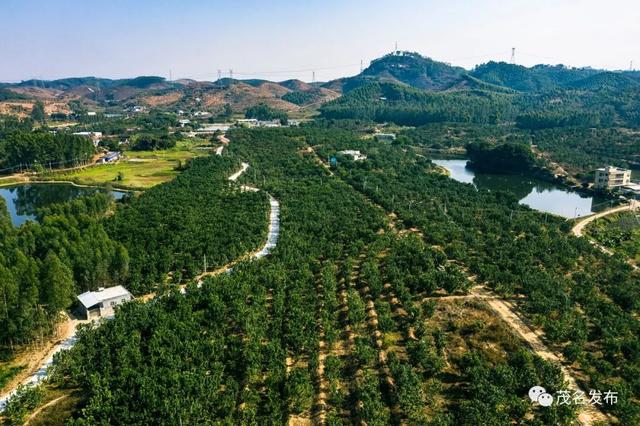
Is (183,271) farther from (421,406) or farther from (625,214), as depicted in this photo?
(625,214)

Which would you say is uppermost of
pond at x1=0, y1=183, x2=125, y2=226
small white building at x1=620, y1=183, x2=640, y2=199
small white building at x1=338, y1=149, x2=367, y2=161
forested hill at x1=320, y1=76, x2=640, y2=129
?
forested hill at x1=320, y1=76, x2=640, y2=129

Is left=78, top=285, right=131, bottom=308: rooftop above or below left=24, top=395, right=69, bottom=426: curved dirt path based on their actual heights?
above

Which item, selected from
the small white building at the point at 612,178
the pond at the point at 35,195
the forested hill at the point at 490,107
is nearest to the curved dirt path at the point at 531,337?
the small white building at the point at 612,178

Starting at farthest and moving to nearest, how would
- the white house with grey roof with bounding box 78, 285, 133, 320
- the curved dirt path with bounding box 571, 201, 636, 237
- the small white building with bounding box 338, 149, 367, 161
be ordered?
1. the small white building with bounding box 338, 149, 367, 161
2. the curved dirt path with bounding box 571, 201, 636, 237
3. the white house with grey roof with bounding box 78, 285, 133, 320

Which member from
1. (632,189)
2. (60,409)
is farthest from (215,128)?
(60,409)

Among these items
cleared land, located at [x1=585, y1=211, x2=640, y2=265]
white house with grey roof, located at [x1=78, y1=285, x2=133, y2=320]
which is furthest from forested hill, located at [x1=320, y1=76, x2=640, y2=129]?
white house with grey roof, located at [x1=78, y1=285, x2=133, y2=320]

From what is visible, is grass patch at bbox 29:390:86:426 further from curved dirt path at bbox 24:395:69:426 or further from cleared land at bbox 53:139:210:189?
cleared land at bbox 53:139:210:189
